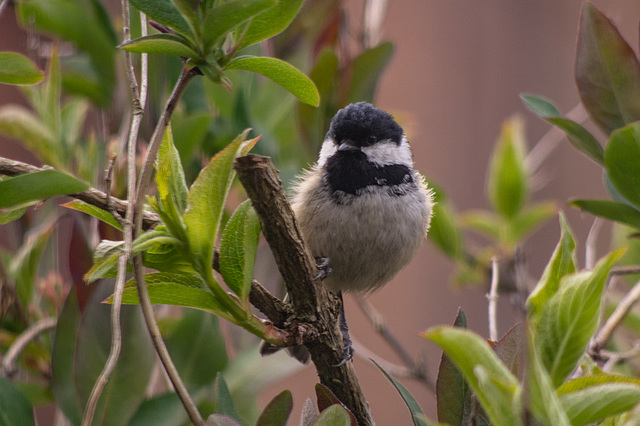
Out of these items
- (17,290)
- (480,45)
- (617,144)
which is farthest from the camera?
(480,45)

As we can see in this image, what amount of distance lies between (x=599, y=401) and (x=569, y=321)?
3.8 inches

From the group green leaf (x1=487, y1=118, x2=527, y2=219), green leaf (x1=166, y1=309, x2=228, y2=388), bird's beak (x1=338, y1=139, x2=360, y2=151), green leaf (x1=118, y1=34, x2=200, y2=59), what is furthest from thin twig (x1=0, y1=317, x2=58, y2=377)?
green leaf (x1=487, y1=118, x2=527, y2=219)

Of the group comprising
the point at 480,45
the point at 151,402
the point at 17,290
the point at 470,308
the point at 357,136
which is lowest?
the point at 470,308

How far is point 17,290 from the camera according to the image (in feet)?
4.43

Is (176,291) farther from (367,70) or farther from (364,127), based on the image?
(364,127)

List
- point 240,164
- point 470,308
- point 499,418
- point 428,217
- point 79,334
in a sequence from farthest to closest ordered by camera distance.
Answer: point 470,308 → point 428,217 → point 79,334 → point 240,164 → point 499,418

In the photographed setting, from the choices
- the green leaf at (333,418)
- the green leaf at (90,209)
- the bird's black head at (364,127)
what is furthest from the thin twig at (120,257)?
the bird's black head at (364,127)

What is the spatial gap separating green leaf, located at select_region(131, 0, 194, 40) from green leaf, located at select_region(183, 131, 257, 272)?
156 millimetres

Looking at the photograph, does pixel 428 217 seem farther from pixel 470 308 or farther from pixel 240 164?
pixel 470 308

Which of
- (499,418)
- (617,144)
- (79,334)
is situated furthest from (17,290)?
(617,144)

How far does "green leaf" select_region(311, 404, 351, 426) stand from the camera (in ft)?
2.65

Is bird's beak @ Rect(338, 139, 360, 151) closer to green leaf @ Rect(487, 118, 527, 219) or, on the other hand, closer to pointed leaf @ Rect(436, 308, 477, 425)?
green leaf @ Rect(487, 118, 527, 219)

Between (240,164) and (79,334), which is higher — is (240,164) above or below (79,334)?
above

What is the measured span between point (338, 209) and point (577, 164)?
9.14 feet
